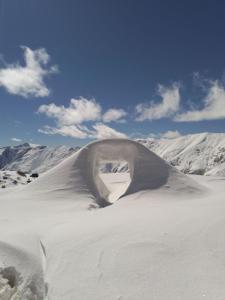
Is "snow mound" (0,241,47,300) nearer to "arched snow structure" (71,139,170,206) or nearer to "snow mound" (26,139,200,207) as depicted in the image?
"snow mound" (26,139,200,207)

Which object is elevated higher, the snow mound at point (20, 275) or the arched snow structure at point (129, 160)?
the arched snow structure at point (129, 160)

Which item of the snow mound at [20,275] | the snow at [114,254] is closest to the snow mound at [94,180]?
the snow at [114,254]

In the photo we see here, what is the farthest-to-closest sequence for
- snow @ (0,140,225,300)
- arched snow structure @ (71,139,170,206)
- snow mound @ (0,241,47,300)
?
arched snow structure @ (71,139,170,206) → snow mound @ (0,241,47,300) → snow @ (0,140,225,300)

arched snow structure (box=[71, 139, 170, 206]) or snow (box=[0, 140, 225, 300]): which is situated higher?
arched snow structure (box=[71, 139, 170, 206])

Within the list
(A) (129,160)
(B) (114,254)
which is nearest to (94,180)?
(A) (129,160)

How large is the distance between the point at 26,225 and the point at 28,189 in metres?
5.91

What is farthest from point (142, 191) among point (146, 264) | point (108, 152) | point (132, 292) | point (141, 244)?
point (132, 292)

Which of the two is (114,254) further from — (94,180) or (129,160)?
(129,160)

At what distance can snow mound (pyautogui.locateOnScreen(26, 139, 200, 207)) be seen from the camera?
13461mm

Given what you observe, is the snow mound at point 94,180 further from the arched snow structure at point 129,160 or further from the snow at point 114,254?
the snow at point 114,254

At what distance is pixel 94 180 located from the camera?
15.3 m

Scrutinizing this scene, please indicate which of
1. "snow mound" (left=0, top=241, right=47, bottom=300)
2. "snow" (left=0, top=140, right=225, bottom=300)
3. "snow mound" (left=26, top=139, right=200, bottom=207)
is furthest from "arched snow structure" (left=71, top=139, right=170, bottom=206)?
"snow mound" (left=0, top=241, right=47, bottom=300)

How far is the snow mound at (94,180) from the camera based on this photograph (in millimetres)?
13461

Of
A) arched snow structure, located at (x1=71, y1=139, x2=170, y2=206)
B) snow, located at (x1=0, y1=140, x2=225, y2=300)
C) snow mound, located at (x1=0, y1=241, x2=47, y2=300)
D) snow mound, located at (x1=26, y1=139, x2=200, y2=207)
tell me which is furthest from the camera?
arched snow structure, located at (x1=71, y1=139, x2=170, y2=206)
